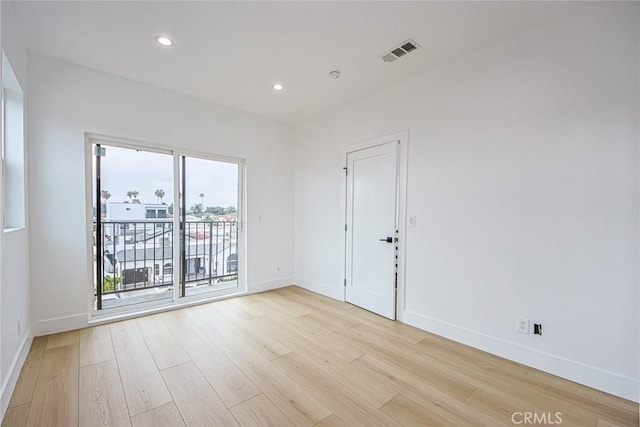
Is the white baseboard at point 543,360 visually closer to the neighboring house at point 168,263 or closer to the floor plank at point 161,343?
the floor plank at point 161,343

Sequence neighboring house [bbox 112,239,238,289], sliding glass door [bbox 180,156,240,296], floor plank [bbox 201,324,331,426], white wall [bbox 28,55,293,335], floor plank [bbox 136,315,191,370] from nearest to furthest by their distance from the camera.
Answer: floor plank [bbox 201,324,331,426]
floor plank [bbox 136,315,191,370]
white wall [bbox 28,55,293,335]
neighboring house [bbox 112,239,238,289]
sliding glass door [bbox 180,156,240,296]

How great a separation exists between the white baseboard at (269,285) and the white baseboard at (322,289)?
0.54 ft

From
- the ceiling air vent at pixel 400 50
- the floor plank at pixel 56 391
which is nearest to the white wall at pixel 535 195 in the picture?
the ceiling air vent at pixel 400 50

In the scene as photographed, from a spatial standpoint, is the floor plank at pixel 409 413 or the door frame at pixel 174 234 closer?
the floor plank at pixel 409 413

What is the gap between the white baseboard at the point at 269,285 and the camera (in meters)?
4.12

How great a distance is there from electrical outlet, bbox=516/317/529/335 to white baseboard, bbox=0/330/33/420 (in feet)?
12.0

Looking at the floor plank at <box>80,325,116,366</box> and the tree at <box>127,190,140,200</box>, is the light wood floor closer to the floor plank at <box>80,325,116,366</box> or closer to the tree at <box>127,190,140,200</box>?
the floor plank at <box>80,325,116,366</box>

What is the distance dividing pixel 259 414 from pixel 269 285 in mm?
2723

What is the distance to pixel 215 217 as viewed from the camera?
3.89 metres

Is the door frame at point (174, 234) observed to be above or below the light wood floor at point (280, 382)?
above

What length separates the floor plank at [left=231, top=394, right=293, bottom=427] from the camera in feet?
5.17

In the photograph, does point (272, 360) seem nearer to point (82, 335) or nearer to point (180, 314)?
point (180, 314)

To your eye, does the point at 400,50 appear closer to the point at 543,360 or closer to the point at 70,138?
the point at 543,360

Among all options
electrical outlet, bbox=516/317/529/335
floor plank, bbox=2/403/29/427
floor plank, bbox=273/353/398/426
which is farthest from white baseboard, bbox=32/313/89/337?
electrical outlet, bbox=516/317/529/335
